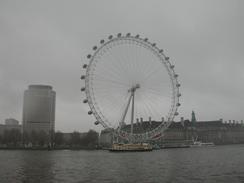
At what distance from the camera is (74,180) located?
101 ft

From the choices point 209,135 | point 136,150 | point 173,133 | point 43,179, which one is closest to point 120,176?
point 43,179

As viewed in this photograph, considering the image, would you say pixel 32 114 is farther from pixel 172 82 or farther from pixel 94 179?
pixel 94 179

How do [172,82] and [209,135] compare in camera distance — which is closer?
[172,82]

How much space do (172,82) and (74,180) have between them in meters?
46.7

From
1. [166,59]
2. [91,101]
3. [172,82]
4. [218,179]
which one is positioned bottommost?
[218,179]

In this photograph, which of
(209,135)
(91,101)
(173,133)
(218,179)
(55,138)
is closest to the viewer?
(218,179)

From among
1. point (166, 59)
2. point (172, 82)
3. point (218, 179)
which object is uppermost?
point (166, 59)

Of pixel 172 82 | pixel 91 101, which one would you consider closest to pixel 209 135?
pixel 172 82

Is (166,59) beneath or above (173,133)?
above

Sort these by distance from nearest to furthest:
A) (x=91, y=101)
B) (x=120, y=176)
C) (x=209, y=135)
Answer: (x=120, y=176)
(x=91, y=101)
(x=209, y=135)

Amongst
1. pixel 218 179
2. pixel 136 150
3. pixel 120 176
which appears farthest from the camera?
pixel 136 150

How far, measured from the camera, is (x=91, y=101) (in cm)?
6222

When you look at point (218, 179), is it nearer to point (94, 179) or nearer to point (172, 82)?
point (94, 179)

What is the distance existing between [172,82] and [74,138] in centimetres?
8424
